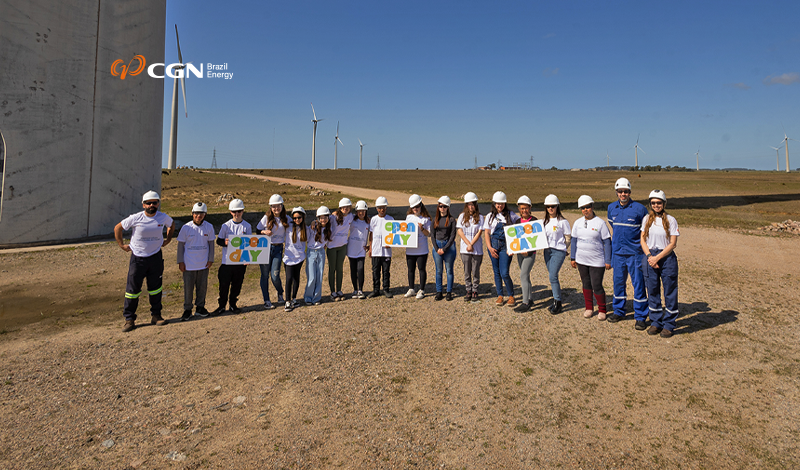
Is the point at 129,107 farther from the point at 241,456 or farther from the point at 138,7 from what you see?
the point at 241,456

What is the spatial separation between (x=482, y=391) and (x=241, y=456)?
2.89 meters

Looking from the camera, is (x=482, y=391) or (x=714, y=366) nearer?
(x=482, y=391)

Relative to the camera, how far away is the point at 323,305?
8.82 metres

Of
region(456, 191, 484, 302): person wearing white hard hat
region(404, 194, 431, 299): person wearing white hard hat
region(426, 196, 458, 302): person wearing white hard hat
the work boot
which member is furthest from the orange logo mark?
region(456, 191, 484, 302): person wearing white hard hat

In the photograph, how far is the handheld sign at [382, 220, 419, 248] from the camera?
28.7 feet

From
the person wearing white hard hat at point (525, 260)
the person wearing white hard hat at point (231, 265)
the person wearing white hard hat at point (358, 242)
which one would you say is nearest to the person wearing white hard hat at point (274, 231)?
the person wearing white hard hat at point (231, 265)

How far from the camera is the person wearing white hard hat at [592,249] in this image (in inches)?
282

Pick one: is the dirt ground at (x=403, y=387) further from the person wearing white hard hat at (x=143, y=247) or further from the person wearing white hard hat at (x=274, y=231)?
the person wearing white hard hat at (x=274, y=231)

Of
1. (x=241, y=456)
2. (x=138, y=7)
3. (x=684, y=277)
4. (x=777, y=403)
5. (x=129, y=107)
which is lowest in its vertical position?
(x=241, y=456)

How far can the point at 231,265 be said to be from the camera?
8.15 meters

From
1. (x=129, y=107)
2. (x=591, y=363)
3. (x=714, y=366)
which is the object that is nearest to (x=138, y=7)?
(x=129, y=107)

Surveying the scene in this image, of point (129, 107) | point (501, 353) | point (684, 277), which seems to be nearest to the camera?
point (501, 353)

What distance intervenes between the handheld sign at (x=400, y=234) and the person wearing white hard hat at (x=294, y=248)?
160cm

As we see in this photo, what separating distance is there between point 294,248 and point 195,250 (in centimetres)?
175
